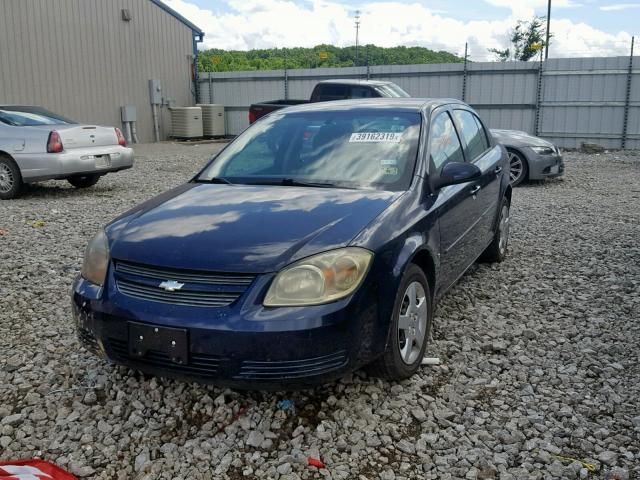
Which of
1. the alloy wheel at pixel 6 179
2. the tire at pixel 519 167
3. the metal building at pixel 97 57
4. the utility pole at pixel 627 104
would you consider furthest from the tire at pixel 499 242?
the metal building at pixel 97 57

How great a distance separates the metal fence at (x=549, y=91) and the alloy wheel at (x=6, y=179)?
41.5ft

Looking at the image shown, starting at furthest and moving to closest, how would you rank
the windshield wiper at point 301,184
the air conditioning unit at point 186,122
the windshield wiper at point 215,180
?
the air conditioning unit at point 186,122 < the windshield wiper at point 215,180 < the windshield wiper at point 301,184

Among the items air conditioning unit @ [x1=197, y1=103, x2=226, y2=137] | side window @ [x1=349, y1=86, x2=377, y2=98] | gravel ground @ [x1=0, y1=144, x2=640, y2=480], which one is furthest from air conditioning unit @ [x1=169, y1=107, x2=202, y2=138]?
gravel ground @ [x1=0, y1=144, x2=640, y2=480]

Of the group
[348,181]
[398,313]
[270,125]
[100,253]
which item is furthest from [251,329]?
[270,125]

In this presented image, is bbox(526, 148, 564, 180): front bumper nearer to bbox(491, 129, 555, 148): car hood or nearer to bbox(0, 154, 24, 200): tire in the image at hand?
bbox(491, 129, 555, 148): car hood

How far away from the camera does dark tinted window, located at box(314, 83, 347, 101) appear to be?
1423cm

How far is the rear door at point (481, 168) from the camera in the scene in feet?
15.8

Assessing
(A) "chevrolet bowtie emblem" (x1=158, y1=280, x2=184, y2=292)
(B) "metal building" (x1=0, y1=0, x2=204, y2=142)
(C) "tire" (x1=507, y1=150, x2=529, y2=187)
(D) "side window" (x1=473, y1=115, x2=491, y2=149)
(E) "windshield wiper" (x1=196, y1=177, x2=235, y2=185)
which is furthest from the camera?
(B) "metal building" (x1=0, y1=0, x2=204, y2=142)

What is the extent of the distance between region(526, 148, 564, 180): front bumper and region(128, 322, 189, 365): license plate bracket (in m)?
9.20

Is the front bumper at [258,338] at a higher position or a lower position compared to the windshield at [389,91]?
lower

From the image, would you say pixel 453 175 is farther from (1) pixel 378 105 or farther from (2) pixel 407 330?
(2) pixel 407 330

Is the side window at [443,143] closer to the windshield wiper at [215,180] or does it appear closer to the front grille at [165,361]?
the windshield wiper at [215,180]

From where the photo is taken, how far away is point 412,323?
11.1ft

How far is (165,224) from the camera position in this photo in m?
3.25
